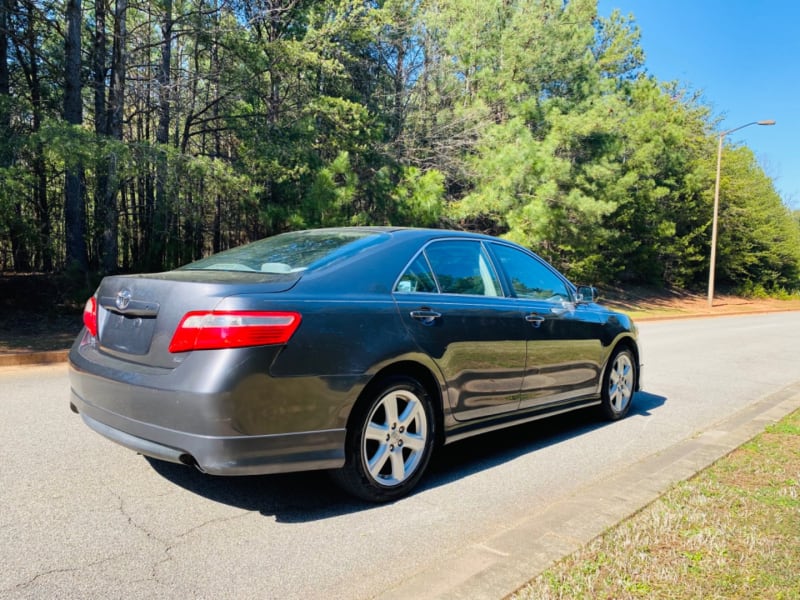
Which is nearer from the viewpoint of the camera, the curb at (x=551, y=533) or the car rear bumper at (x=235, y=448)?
the curb at (x=551, y=533)

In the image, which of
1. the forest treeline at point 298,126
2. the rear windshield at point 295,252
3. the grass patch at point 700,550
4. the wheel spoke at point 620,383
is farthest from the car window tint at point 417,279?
the forest treeline at point 298,126

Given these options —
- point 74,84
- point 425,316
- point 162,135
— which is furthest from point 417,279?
point 162,135

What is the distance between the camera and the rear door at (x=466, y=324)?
393cm

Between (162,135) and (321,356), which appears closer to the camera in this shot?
(321,356)

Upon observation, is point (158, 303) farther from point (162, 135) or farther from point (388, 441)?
point (162, 135)

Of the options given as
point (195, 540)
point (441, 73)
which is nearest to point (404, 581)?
point (195, 540)

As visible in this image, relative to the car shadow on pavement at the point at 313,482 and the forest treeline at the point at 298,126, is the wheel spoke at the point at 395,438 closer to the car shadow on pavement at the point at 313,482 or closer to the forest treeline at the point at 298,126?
the car shadow on pavement at the point at 313,482

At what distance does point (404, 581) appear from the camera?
9.11 feet

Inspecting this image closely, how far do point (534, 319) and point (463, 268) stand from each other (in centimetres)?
74

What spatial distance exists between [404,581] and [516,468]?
199cm

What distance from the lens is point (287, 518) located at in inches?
137

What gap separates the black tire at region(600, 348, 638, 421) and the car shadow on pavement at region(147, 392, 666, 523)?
2.47 feet

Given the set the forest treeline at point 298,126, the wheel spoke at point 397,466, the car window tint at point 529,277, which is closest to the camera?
the wheel spoke at point 397,466

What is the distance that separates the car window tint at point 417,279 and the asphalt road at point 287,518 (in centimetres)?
129
